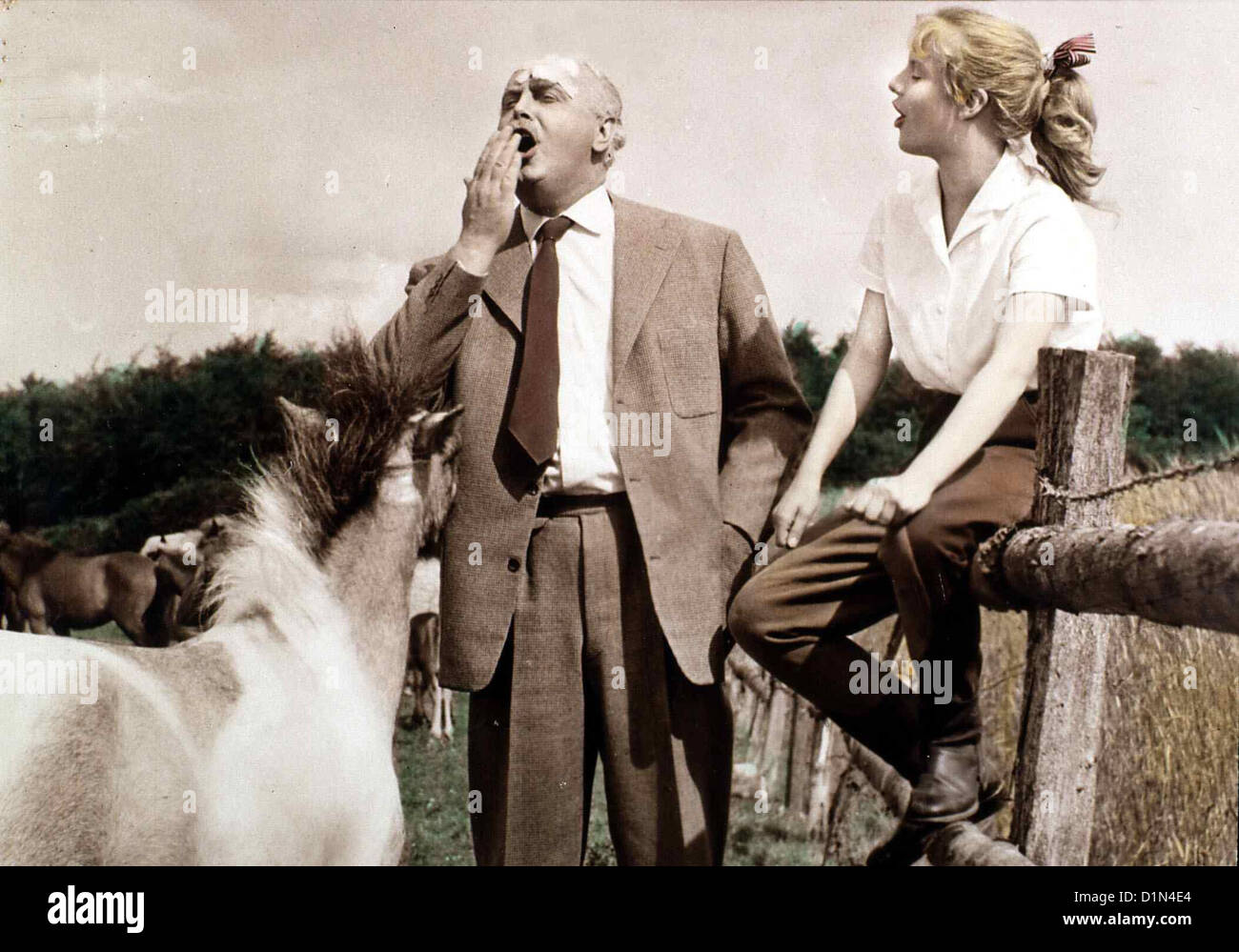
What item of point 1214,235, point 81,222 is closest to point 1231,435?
point 1214,235

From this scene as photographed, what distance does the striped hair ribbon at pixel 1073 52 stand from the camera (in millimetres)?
3502

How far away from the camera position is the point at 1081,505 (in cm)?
321

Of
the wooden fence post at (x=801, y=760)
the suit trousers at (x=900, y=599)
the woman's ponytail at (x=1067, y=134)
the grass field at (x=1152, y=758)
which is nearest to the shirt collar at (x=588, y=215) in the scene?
the suit trousers at (x=900, y=599)

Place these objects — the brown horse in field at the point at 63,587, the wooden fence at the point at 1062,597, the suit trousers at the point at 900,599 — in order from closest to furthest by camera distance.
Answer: the wooden fence at the point at 1062,597 → the suit trousers at the point at 900,599 → the brown horse in field at the point at 63,587

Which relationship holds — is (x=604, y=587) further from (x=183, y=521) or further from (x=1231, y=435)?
(x=1231, y=435)

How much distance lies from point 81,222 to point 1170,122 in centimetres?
311

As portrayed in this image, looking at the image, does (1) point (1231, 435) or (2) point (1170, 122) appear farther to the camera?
(1) point (1231, 435)

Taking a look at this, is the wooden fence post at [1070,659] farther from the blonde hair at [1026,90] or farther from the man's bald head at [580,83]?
the man's bald head at [580,83]

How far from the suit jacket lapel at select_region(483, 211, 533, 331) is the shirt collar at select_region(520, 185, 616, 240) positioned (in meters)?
0.04

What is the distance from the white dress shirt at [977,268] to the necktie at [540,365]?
812 millimetres

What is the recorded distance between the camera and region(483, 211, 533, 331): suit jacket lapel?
149 inches

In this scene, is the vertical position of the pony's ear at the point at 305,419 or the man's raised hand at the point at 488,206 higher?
the man's raised hand at the point at 488,206

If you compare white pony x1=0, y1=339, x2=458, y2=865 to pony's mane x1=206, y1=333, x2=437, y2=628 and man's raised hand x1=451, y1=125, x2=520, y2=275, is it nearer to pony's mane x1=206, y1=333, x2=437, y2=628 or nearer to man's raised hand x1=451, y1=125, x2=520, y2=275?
pony's mane x1=206, y1=333, x2=437, y2=628
